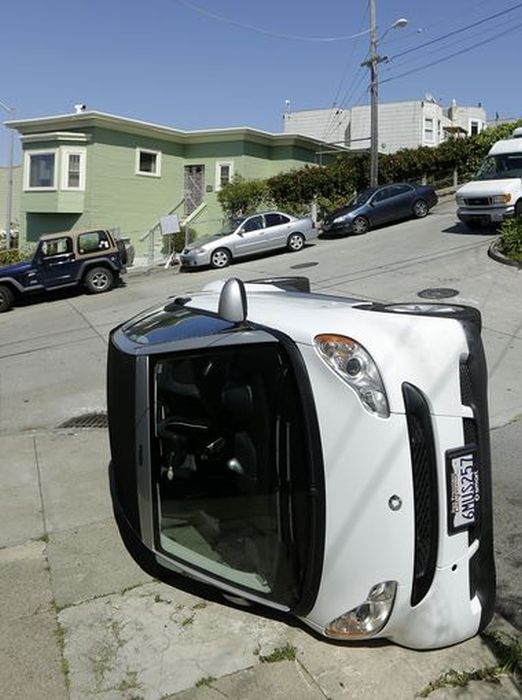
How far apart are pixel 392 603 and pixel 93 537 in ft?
7.42

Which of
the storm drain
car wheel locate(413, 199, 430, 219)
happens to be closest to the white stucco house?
car wheel locate(413, 199, 430, 219)

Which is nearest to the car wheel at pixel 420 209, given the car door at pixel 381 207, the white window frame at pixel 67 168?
the car door at pixel 381 207

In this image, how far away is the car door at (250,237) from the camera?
1877 centimetres

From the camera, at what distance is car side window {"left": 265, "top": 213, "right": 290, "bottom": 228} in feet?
63.9

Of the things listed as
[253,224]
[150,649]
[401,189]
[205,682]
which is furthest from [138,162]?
[205,682]

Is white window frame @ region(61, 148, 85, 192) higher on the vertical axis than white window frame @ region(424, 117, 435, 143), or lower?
lower

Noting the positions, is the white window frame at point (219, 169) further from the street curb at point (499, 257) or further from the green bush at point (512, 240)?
the green bush at point (512, 240)

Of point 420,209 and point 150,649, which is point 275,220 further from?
point 150,649

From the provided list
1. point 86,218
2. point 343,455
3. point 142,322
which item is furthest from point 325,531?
point 86,218

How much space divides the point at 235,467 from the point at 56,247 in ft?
49.3

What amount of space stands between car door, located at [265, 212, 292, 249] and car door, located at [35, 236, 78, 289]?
6.02 meters

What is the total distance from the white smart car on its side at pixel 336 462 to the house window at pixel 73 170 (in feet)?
77.0

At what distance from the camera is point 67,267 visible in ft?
53.8

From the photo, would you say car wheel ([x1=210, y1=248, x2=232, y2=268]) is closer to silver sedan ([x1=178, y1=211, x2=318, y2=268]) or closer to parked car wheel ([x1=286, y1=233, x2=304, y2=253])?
silver sedan ([x1=178, y1=211, x2=318, y2=268])
